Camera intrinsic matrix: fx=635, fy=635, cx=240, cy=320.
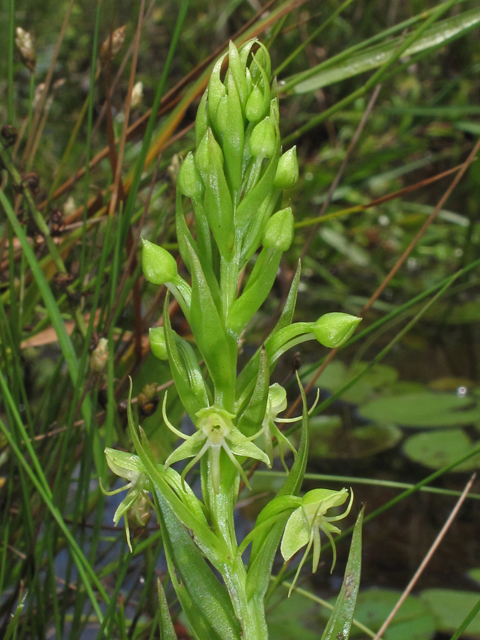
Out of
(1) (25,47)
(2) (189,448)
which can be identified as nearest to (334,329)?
(2) (189,448)

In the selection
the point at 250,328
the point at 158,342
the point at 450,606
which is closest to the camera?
the point at 158,342

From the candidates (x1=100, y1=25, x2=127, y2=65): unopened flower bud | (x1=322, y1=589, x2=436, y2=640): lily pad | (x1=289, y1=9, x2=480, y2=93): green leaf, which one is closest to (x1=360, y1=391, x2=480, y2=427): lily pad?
(x1=322, y1=589, x2=436, y2=640): lily pad

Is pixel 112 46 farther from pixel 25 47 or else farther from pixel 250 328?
pixel 250 328

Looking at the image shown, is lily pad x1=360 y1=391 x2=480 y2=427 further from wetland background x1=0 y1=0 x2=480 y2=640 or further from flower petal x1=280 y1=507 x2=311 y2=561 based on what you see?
flower petal x1=280 y1=507 x2=311 y2=561

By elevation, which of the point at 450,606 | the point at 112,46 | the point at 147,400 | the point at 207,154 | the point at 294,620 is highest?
the point at 112,46

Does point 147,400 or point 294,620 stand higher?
point 147,400

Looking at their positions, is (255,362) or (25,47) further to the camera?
(25,47)

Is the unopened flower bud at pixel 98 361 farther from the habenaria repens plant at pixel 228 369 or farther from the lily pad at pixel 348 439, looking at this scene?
the lily pad at pixel 348 439

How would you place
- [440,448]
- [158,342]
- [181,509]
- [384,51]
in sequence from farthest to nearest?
[440,448]
[384,51]
[158,342]
[181,509]
